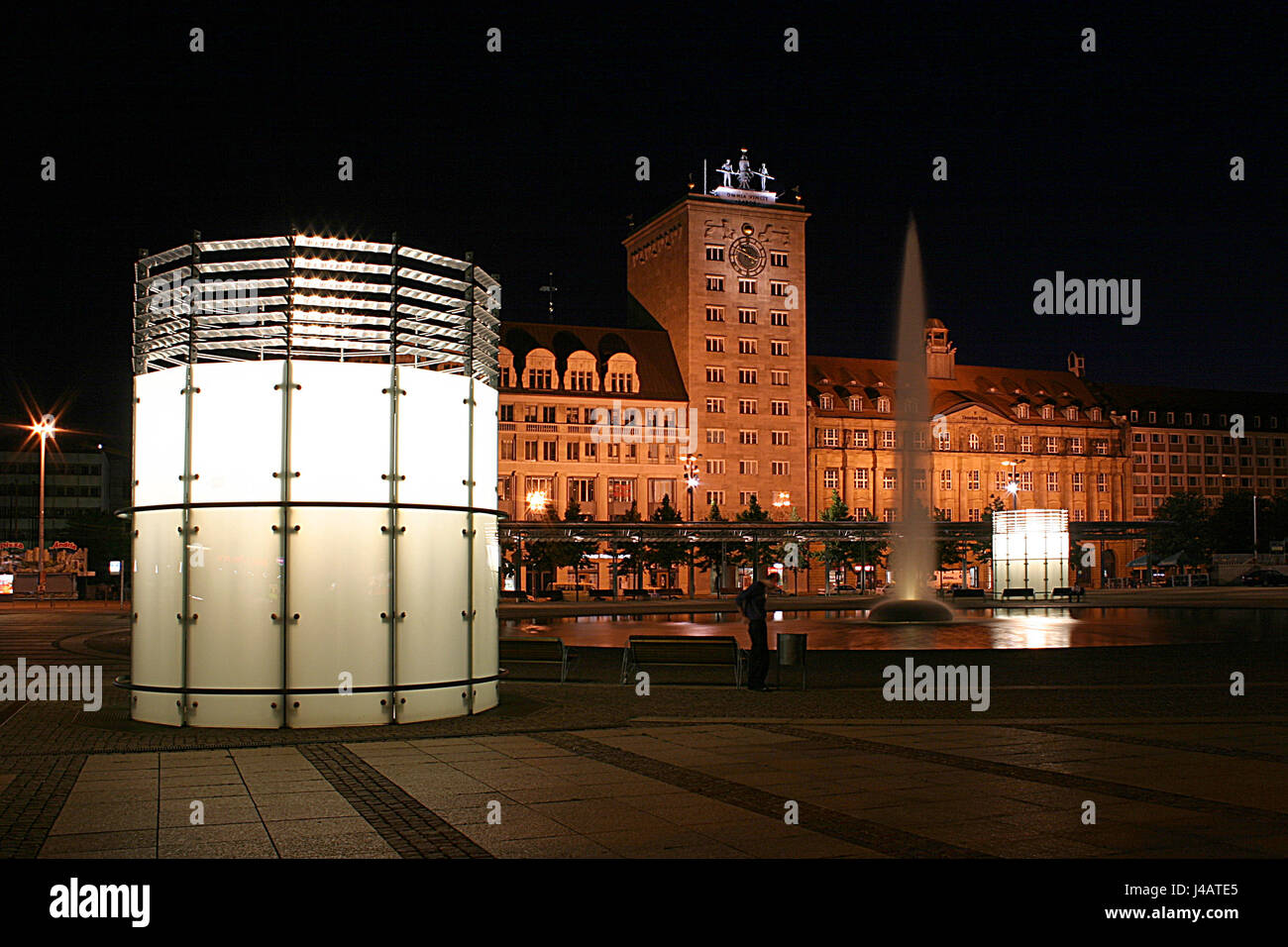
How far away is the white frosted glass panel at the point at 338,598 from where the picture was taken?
15.2m

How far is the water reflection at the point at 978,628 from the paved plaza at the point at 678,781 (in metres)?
13.9

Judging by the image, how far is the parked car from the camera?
94.1m

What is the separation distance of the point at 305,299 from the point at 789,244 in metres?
96.2

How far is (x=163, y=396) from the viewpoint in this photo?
16.1 m

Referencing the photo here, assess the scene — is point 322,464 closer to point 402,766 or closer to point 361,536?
point 361,536

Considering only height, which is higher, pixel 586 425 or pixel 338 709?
pixel 586 425

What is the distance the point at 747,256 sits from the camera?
107 m

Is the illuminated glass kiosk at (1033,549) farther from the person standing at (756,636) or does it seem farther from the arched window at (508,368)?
the person standing at (756,636)

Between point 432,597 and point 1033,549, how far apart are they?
181ft

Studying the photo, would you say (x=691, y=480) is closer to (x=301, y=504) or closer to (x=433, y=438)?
(x=433, y=438)
